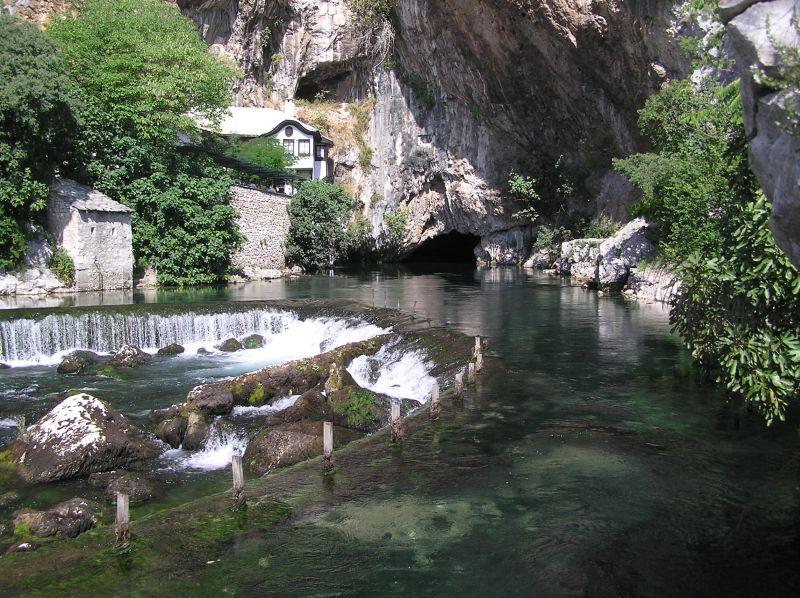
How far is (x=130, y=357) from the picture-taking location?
1917 centimetres

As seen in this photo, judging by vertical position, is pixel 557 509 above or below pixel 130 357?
below

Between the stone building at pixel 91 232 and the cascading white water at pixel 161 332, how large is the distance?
8.88 metres

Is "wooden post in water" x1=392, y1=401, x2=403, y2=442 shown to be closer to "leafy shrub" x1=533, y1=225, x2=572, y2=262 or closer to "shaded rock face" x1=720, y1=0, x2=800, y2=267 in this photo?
"shaded rock face" x1=720, y1=0, x2=800, y2=267

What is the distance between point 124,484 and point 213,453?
214 centimetres

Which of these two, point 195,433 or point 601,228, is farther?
point 601,228

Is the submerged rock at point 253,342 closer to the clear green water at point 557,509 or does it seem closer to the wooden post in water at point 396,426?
the clear green water at point 557,509

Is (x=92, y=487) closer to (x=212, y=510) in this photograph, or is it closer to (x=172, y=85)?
(x=212, y=510)

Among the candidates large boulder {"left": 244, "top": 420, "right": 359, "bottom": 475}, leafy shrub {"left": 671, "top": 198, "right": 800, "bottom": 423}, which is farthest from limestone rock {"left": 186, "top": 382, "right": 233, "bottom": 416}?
leafy shrub {"left": 671, "top": 198, "right": 800, "bottom": 423}

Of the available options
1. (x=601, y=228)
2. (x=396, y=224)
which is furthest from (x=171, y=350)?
(x=396, y=224)

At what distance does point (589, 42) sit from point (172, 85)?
65.0ft

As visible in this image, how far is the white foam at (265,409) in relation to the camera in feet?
46.7

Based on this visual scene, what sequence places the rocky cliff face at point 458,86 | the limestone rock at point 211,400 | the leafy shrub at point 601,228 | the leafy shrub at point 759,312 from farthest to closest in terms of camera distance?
Answer: 1. the leafy shrub at point 601,228
2. the rocky cliff face at point 458,86
3. the limestone rock at point 211,400
4. the leafy shrub at point 759,312

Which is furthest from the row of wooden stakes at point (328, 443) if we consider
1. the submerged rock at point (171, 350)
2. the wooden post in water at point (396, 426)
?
the submerged rock at point (171, 350)

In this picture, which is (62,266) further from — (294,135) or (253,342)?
(294,135)
